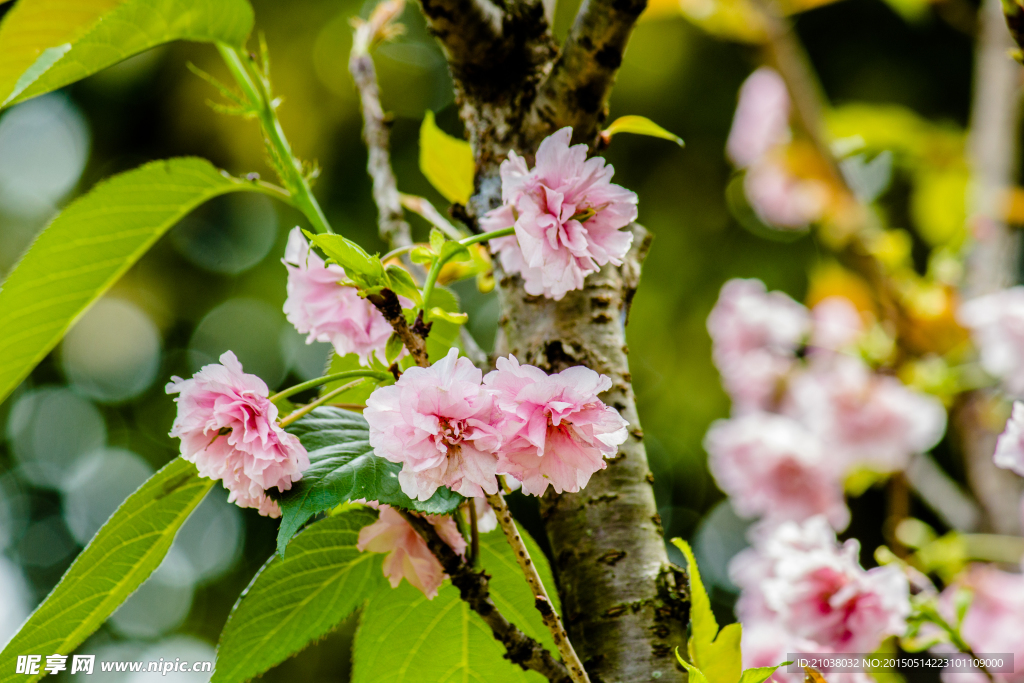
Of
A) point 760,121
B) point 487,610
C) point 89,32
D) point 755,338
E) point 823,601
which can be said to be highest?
point 89,32

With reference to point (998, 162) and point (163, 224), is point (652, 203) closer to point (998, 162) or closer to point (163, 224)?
point (998, 162)

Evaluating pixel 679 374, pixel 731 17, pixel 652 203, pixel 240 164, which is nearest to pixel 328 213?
pixel 240 164

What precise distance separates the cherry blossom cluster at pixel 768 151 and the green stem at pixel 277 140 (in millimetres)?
1305

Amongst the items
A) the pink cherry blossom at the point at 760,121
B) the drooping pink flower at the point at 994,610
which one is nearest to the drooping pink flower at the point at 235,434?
the drooping pink flower at the point at 994,610

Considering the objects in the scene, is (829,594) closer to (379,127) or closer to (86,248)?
(379,127)

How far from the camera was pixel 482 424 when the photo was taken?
323mm

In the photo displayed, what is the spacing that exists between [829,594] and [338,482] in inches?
25.9

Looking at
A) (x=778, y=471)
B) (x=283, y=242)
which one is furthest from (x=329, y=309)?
(x=283, y=242)

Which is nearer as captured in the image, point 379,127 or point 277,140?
point 277,140

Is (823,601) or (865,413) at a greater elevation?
(823,601)

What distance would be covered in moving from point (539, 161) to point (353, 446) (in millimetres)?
171

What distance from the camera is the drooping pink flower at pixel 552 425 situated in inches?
12.8

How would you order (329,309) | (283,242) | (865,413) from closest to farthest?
1. (329,309)
2. (865,413)
3. (283,242)

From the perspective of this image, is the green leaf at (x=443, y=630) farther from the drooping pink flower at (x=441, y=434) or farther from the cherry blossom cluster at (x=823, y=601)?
the cherry blossom cluster at (x=823, y=601)
